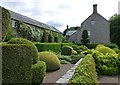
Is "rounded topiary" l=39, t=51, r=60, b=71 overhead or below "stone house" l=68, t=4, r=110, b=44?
below

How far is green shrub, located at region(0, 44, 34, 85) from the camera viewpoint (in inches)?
237

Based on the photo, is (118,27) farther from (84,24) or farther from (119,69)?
(119,69)

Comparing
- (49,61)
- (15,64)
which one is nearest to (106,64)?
(49,61)

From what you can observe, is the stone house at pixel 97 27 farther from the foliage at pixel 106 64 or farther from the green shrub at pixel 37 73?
the green shrub at pixel 37 73

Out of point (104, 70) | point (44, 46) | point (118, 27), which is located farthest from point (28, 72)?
point (118, 27)

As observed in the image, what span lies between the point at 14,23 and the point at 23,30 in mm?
1763

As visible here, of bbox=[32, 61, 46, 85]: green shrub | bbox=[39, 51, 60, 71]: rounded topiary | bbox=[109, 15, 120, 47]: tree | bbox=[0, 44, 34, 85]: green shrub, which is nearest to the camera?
bbox=[0, 44, 34, 85]: green shrub

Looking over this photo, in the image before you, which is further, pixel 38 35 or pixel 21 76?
pixel 38 35

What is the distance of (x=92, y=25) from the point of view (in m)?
45.2

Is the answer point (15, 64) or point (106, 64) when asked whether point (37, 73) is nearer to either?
point (15, 64)

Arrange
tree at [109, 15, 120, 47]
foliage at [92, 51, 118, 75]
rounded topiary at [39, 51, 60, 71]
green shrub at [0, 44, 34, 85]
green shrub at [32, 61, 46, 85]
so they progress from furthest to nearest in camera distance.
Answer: tree at [109, 15, 120, 47]
rounded topiary at [39, 51, 60, 71]
foliage at [92, 51, 118, 75]
green shrub at [32, 61, 46, 85]
green shrub at [0, 44, 34, 85]

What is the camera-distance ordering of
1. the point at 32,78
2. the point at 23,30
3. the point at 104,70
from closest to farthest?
the point at 32,78
the point at 104,70
the point at 23,30

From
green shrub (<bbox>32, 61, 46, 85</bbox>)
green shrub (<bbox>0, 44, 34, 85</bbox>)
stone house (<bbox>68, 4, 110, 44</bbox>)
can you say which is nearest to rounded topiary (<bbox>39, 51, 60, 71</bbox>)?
green shrub (<bbox>32, 61, 46, 85</bbox>)

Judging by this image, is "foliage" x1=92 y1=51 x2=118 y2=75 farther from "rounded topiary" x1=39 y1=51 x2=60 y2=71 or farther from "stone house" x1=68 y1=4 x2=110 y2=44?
"stone house" x1=68 y1=4 x2=110 y2=44
